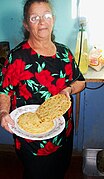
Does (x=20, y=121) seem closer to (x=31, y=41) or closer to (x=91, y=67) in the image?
(x=31, y=41)

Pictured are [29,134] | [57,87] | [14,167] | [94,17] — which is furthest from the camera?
[14,167]

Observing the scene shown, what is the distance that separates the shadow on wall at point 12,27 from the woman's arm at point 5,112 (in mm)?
533

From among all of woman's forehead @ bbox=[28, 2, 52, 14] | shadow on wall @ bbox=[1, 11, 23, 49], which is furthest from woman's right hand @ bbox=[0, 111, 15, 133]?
shadow on wall @ bbox=[1, 11, 23, 49]

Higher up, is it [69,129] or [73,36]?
[73,36]

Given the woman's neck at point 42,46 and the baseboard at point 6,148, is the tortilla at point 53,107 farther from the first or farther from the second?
the baseboard at point 6,148

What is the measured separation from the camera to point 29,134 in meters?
1.12

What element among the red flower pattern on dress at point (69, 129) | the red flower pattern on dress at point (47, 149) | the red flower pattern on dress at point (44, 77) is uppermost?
the red flower pattern on dress at point (44, 77)

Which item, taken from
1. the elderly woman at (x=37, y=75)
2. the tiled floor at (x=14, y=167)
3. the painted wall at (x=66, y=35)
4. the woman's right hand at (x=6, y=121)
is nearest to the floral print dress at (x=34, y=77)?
the elderly woman at (x=37, y=75)

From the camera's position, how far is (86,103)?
69.0 inches

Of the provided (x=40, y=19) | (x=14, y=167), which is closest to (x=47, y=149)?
(x=40, y=19)

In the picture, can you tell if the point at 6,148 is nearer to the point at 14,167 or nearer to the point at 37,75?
the point at 14,167

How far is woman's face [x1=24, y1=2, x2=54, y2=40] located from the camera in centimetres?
112

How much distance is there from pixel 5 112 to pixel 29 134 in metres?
0.14

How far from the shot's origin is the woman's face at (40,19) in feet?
3.68
